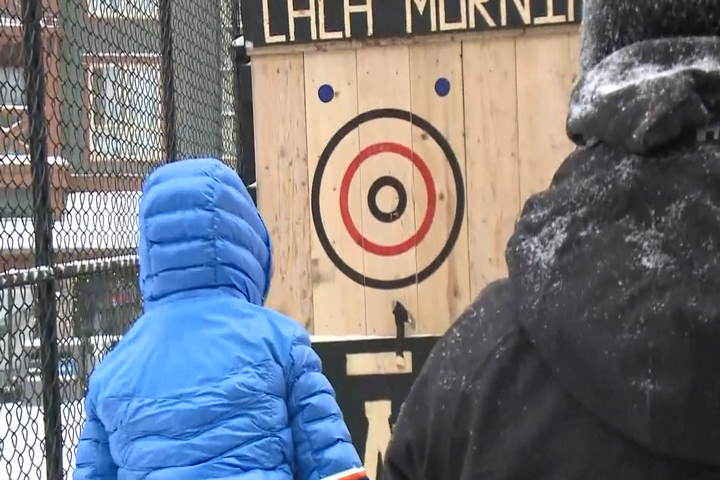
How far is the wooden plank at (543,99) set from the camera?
3312 mm

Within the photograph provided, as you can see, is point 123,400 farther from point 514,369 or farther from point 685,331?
point 685,331

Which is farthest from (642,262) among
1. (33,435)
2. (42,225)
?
(33,435)

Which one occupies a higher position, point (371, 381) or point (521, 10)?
point (521, 10)

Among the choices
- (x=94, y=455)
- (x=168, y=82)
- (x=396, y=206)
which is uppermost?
(x=168, y=82)

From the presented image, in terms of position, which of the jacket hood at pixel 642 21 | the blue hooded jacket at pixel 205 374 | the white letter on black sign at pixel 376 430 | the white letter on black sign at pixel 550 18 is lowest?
the white letter on black sign at pixel 376 430

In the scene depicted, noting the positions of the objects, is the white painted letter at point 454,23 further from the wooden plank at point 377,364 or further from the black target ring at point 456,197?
the wooden plank at point 377,364

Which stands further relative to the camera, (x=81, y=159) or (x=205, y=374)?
(x=81, y=159)

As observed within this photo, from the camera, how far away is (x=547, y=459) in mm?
810

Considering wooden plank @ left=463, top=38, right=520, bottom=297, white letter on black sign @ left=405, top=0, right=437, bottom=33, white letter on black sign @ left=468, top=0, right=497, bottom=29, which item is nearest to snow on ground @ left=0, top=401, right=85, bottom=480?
wooden plank @ left=463, top=38, right=520, bottom=297

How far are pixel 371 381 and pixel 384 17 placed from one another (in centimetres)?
137

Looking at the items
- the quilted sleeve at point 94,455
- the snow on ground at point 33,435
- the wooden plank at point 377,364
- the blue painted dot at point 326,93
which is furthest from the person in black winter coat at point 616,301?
the blue painted dot at point 326,93

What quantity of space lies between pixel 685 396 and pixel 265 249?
1.52 meters

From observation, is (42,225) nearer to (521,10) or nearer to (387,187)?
(387,187)

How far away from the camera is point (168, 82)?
12.3ft
